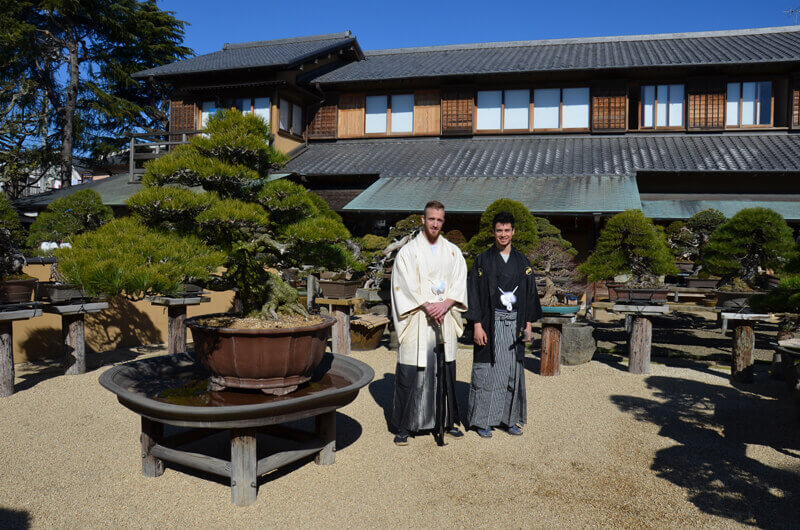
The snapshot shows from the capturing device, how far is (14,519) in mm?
3059

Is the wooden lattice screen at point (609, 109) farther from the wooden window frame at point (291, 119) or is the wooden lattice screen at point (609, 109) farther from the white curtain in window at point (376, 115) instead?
the wooden window frame at point (291, 119)

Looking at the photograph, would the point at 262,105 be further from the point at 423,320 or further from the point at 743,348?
the point at 743,348

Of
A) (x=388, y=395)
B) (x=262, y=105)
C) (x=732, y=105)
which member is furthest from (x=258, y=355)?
(x=732, y=105)

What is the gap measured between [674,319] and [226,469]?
11.4m

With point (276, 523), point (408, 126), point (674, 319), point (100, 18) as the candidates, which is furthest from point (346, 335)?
point (100, 18)

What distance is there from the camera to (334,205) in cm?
1407

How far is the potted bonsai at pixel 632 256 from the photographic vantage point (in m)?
7.31

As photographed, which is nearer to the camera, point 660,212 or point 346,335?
point 346,335

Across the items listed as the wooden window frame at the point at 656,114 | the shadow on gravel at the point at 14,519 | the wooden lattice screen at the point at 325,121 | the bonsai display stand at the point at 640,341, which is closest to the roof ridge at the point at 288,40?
the wooden lattice screen at the point at 325,121

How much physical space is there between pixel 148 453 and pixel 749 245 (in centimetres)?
742

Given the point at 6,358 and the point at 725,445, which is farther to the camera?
the point at 6,358

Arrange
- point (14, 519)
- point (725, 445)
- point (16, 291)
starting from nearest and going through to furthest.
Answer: point (14, 519)
point (725, 445)
point (16, 291)

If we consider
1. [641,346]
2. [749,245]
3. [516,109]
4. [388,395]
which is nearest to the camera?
[388,395]

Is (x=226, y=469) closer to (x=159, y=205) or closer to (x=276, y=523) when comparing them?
(x=276, y=523)
